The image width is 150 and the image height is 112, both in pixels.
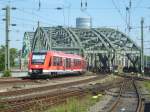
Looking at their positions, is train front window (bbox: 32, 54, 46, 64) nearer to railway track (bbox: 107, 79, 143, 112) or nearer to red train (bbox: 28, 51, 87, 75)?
red train (bbox: 28, 51, 87, 75)

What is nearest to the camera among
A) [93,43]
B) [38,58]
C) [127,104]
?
[127,104]

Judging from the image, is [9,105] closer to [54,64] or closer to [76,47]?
[54,64]

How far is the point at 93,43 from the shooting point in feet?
510

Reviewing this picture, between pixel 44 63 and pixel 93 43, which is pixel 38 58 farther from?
pixel 93 43

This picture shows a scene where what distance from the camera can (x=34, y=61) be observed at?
46.6 meters

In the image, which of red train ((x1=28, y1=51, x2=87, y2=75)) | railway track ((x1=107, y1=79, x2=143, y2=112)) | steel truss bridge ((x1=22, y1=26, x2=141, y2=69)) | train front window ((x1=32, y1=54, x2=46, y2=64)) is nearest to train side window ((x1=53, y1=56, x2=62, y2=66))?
red train ((x1=28, y1=51, x2=87, y2=75))

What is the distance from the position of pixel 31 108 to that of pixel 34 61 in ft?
Result: 94.5

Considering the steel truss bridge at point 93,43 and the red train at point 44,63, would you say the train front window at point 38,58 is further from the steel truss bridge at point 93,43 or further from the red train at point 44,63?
the steel truss bridge at point 93,43

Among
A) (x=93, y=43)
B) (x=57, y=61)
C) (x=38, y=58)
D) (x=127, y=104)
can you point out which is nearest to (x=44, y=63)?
(x=38, y=58)

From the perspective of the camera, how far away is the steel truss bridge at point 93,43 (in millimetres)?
134000

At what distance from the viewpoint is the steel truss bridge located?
5276 inches

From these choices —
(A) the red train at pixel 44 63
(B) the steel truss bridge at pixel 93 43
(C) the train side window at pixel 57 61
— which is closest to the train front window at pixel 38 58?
(A) the red train at pixel 44 63

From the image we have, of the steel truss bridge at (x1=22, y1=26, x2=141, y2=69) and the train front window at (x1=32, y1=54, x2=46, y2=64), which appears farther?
the steel truss bridge at (x1=22, y1=26, x2=141, y2=69)

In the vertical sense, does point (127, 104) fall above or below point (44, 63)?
below
